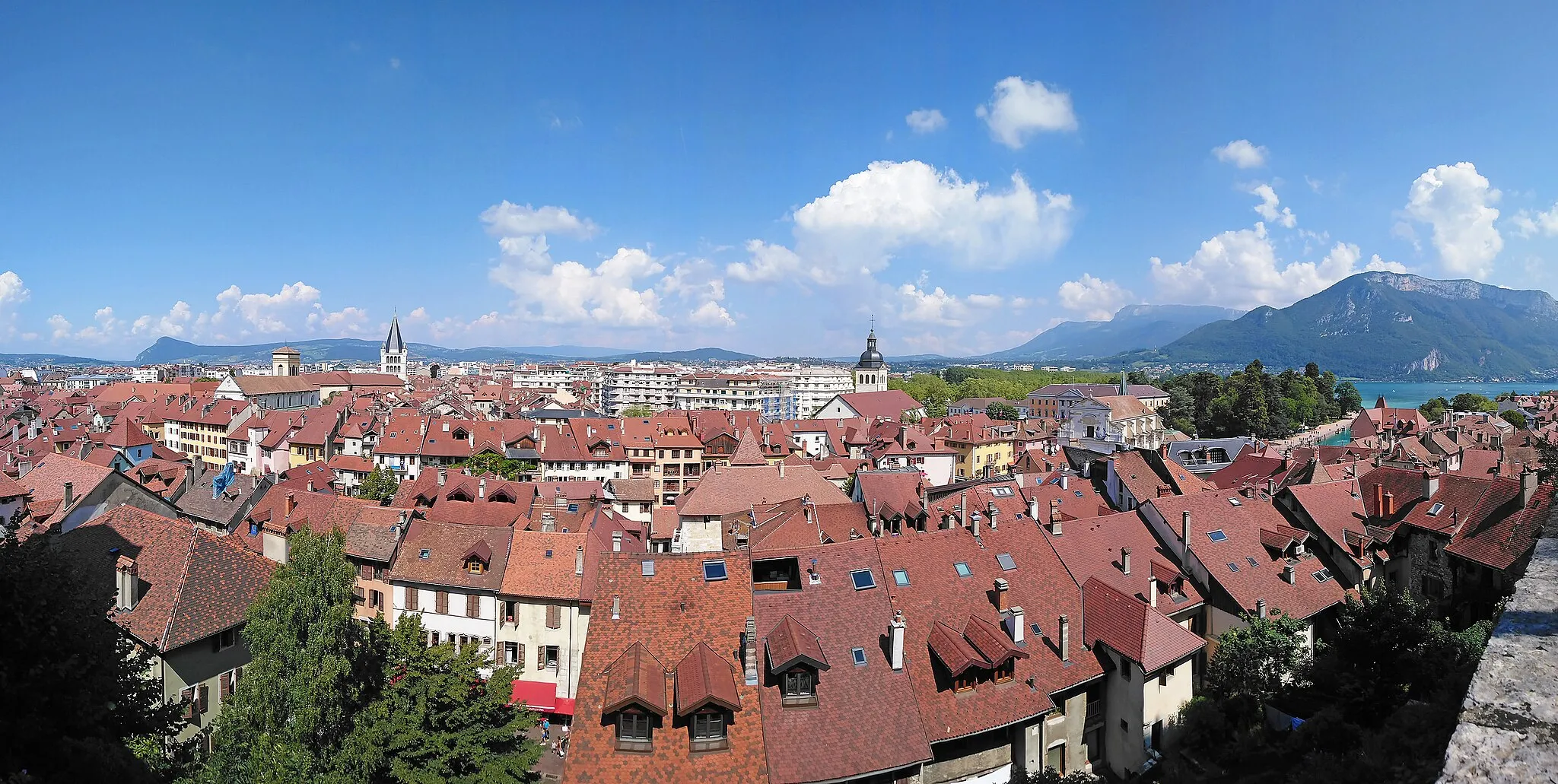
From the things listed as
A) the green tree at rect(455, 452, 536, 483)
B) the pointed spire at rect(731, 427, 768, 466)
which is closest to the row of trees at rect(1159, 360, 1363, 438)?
the pointed spire at rect(731, 427, 768, 466)

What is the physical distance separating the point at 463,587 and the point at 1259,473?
44.1 meters

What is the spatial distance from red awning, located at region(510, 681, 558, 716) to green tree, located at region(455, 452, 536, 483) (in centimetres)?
3789

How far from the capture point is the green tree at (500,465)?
215 feet

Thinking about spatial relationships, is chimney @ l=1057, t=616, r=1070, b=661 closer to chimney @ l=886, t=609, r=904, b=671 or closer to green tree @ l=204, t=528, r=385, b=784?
chimney @ l=886, t=609, r=904, b=671

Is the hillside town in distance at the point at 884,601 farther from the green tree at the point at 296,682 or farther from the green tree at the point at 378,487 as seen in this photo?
the green tree at the point at 378,487

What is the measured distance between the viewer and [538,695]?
93.0 ft

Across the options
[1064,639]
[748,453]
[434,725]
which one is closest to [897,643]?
[1064,639]

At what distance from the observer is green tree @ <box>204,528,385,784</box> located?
53.9ft

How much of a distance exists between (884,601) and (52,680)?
55.7 ft

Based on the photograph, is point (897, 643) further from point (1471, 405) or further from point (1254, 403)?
point (1471, 405)

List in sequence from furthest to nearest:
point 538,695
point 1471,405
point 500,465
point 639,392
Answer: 1. point 639,392
2. point 1471,405
3. point 500,465
4. point 538,695

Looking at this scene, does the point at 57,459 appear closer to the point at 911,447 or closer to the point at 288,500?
the point at 288,500

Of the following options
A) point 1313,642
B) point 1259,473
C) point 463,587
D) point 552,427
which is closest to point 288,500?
point 463,587

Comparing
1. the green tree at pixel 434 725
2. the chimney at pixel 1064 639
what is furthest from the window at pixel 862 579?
the green tree at pixel 434 725
